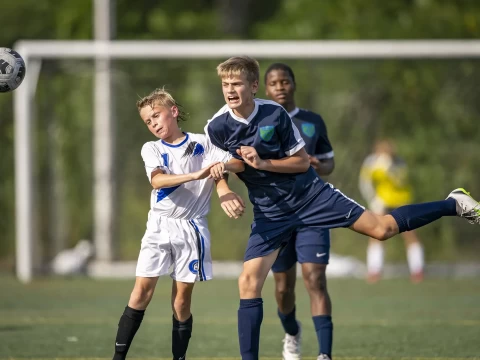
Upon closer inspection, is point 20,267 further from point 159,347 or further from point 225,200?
point 225,200

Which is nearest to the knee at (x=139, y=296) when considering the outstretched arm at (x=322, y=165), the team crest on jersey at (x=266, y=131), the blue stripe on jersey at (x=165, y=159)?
the blue stripe on jersey at (x=165, y=159)

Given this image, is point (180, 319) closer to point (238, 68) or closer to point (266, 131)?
point (266, 131)

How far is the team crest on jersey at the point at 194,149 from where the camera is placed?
20.9ft

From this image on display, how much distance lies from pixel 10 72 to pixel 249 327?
2485 mm

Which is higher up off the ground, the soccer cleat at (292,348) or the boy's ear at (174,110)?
the boy's ear at (174,110)

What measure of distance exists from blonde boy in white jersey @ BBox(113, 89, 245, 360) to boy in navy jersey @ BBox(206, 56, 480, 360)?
247mm

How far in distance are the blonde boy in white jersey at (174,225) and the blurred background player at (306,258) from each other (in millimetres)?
721

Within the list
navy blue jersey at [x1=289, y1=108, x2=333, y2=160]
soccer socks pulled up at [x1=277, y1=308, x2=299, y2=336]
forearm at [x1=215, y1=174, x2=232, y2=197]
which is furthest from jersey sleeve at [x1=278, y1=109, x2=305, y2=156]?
soccer socks pulled up at [x1=277, y1=308, x2=299, y2=336]

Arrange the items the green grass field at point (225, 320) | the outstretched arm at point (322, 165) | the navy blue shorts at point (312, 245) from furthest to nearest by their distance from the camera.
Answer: the green grass field at point (225, 320) → the outstretched arm at point (322, 165) → the navy blue shorts at point (312, 245)

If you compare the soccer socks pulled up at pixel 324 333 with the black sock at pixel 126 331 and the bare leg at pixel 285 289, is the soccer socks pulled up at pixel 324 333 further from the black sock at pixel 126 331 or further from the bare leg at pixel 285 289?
the black sock at pixel 126 331

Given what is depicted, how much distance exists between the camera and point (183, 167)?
6.35 metres

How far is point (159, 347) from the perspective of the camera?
7863 mm

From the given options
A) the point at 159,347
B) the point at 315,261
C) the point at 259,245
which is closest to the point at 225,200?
the point at 259,245

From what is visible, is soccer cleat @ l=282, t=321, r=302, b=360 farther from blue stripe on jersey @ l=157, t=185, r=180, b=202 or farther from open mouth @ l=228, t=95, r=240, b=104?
open mouth @ l=228, t=95, r=240, b=104
